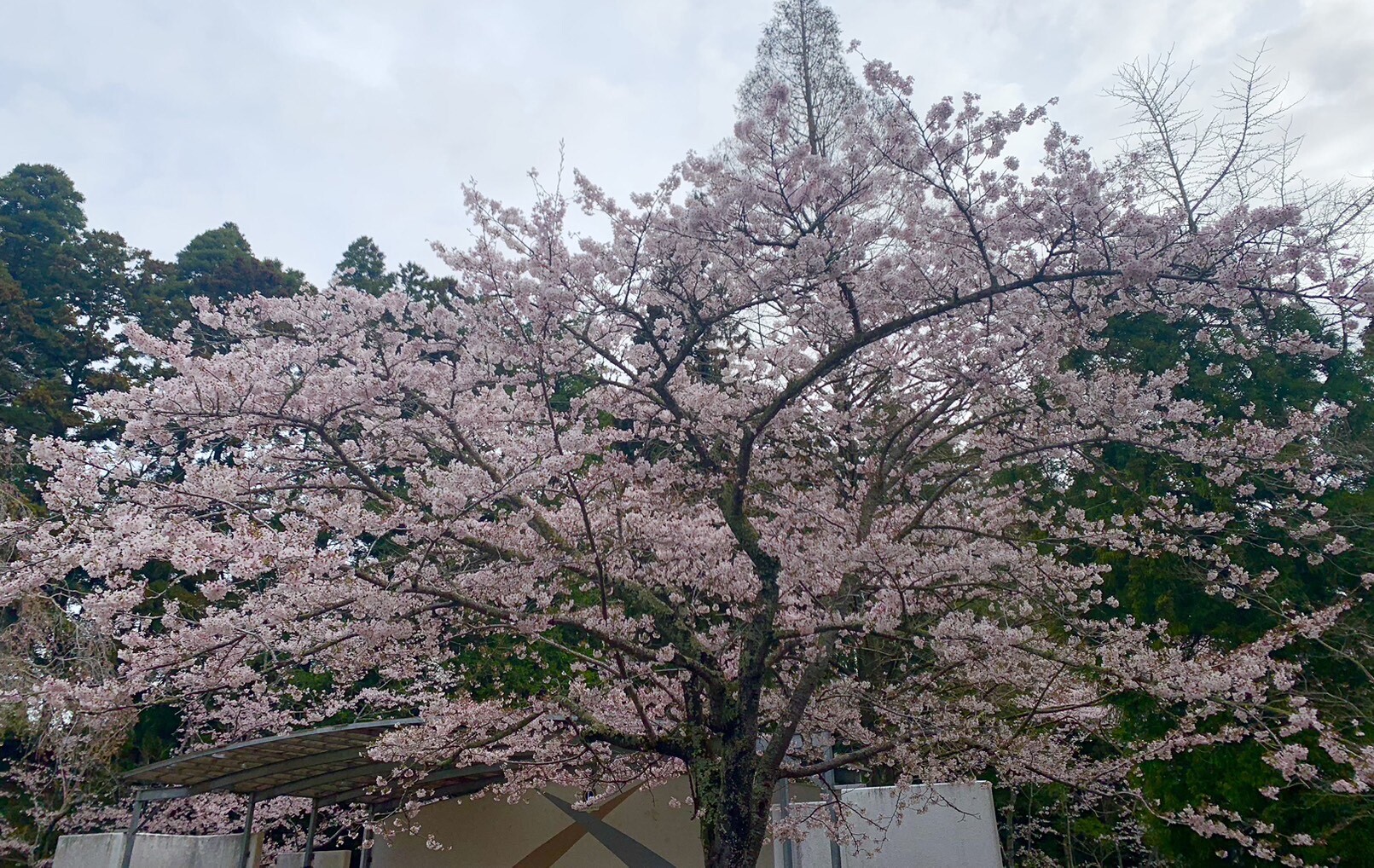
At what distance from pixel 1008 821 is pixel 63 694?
1138 cm

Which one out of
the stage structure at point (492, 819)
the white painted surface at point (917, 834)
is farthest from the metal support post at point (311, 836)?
the white painted surface at point (917, 834)

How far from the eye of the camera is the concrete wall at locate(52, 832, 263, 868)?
315 inches

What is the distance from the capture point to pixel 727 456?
6648 mm

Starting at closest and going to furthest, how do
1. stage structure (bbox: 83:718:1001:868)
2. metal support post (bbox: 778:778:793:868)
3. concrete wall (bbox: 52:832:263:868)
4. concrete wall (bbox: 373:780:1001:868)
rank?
metal support post (bbox: 778:778:793:868) < stage structure (bbox: 83:718:1001:868) < concrete wall (bbox: 52:832:263:868) < concrete wall (bbox: 373:780:1001:868)

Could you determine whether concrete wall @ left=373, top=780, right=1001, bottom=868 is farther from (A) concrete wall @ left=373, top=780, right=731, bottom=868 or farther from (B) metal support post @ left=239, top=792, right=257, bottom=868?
(B) metal support post @ left=239, top=792, right=257, bottom=868

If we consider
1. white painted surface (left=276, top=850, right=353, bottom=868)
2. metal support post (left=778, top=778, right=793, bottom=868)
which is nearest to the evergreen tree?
white painted surface (left=276, top=850, right=353, bottom=868)

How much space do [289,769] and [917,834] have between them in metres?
5.68

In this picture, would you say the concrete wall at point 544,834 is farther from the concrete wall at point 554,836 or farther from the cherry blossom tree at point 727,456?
the cherry blossom tree at point 727,456

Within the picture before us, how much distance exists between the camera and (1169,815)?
6.70m

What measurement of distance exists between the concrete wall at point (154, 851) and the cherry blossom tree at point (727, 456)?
11.6ft

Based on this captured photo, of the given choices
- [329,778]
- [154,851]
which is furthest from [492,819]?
[154,851]

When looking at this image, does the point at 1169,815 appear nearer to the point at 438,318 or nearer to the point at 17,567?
the point at 438,318

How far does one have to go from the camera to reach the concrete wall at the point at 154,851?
26.2 feet

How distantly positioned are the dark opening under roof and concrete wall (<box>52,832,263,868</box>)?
57cm
